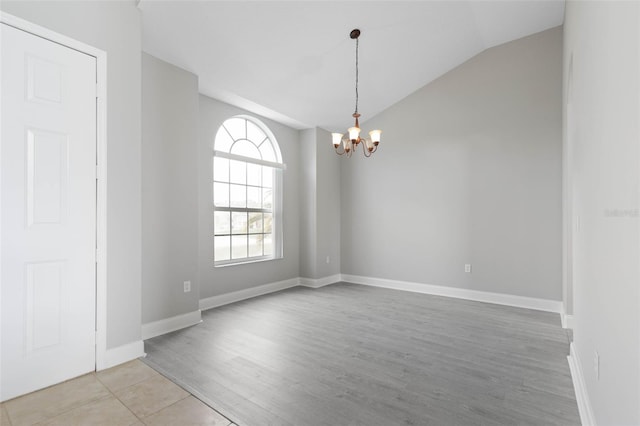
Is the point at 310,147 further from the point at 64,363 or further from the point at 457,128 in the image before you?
the point at 64,363

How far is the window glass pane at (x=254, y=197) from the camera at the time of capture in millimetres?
4941

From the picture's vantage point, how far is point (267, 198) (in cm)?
529

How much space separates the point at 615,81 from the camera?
120cm

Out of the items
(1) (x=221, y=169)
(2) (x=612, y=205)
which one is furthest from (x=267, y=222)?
(2) (x=612, y=205)

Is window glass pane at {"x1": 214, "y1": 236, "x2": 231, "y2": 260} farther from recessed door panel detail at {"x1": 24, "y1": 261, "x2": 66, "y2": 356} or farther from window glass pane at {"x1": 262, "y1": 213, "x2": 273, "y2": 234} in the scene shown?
recessed door panel detail at {"x1": 24, "y1": 261, "x2": 66, "y2": 356}

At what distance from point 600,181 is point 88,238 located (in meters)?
3.26

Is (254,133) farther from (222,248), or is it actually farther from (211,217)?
(222,248)

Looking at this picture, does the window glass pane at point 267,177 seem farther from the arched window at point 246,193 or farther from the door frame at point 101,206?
the door frame at point 101,206

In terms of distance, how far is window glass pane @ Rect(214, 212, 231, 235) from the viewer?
4.43 metres

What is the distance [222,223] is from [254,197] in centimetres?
74

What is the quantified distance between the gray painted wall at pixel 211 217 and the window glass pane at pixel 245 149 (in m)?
0.41

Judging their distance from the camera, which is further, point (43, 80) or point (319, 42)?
point (319, 42)

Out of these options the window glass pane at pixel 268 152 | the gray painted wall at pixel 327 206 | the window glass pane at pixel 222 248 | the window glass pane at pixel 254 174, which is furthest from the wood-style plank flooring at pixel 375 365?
the window glass pane at pixel 268 152

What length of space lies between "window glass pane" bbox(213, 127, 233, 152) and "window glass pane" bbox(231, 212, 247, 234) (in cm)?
94
